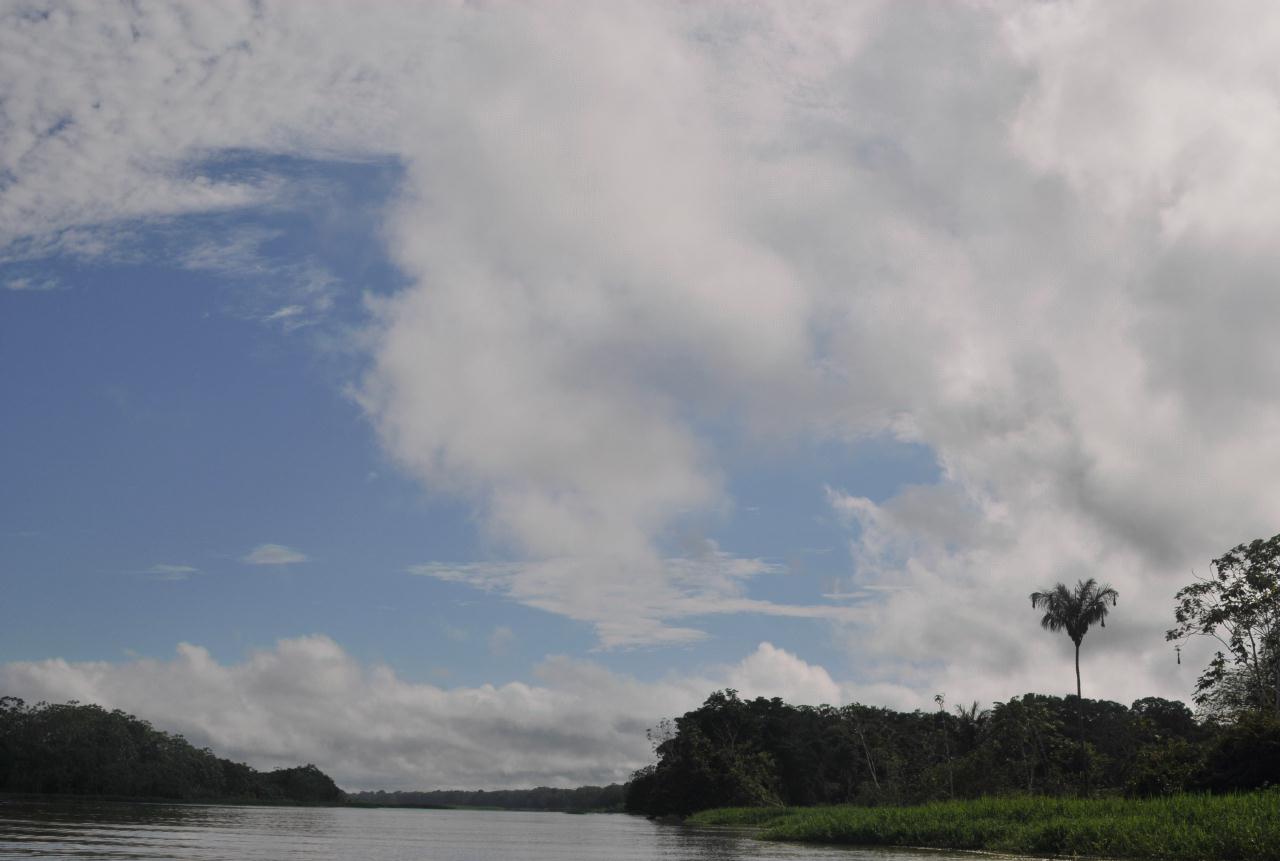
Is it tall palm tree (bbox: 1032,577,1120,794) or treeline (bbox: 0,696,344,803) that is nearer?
tall palm tree (bbox: 1032,577,1120,794)

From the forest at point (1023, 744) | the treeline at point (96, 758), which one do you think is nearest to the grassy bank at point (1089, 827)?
the forest at point (1023, 744)

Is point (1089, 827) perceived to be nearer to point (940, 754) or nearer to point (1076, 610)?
point (1076, 610)

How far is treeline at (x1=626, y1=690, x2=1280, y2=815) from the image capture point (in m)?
47.7

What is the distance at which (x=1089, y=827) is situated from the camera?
35.8 m

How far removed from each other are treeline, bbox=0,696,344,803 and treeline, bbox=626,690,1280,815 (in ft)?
206

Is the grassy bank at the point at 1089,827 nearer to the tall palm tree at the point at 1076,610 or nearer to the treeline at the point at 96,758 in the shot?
the tall palm tree at the point at 1076,610

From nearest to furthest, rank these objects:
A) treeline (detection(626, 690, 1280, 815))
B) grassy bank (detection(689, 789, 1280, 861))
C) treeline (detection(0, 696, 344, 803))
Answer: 1. grassy bank (detection(689, 789, 1280, 861))
2. treeline (detection(626, 690, 1280, 815))
3. treeline (detection(0, 696, 344, 803))

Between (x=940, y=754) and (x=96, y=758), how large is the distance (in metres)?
98.7

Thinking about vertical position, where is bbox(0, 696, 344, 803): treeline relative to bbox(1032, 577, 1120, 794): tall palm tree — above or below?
below

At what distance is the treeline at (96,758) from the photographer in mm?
120812

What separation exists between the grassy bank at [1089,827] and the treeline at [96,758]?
102993mm

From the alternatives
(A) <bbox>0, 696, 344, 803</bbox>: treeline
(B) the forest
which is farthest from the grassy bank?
(A) <bbox>0, 696, 344, 803</bbox>: treeline

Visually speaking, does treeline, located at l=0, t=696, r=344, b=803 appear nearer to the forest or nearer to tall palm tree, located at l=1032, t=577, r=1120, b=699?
the forest

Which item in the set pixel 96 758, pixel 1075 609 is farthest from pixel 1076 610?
pixel 96 758
